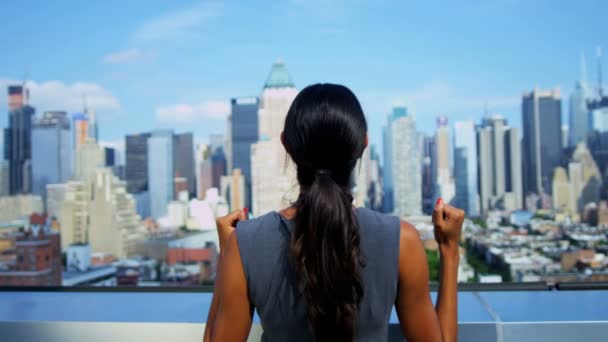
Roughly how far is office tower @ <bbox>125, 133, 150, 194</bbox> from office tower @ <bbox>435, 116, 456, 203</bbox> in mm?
19686

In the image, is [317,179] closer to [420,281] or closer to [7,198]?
[420,281]

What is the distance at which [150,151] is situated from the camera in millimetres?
40375

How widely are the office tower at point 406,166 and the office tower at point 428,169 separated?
0.33 m

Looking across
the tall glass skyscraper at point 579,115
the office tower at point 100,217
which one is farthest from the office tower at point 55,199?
the tall glass skyscraper at point 579,115

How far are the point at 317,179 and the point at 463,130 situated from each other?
35.4m

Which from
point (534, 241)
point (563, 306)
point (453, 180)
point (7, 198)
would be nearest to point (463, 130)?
point (453, 180)

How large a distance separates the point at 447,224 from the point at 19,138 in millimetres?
41659

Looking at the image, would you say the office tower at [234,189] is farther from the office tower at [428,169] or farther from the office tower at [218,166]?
the office tower at [428,169]

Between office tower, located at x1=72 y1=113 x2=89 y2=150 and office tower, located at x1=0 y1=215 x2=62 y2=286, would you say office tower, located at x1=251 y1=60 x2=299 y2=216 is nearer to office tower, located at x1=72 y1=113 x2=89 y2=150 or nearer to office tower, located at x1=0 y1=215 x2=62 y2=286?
office tower, located at x1=0 y1=215 x2=62 y2=286

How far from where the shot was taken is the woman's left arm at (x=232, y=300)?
0.67m

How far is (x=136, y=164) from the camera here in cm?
3975

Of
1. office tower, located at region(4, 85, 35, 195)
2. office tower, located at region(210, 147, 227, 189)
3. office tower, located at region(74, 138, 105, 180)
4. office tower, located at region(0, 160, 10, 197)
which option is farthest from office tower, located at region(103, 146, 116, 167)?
office tower, located at region(210, 147, 227, 189)

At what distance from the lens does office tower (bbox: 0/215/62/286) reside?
22834mm

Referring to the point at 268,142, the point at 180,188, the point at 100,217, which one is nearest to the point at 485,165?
the point at 268,142
